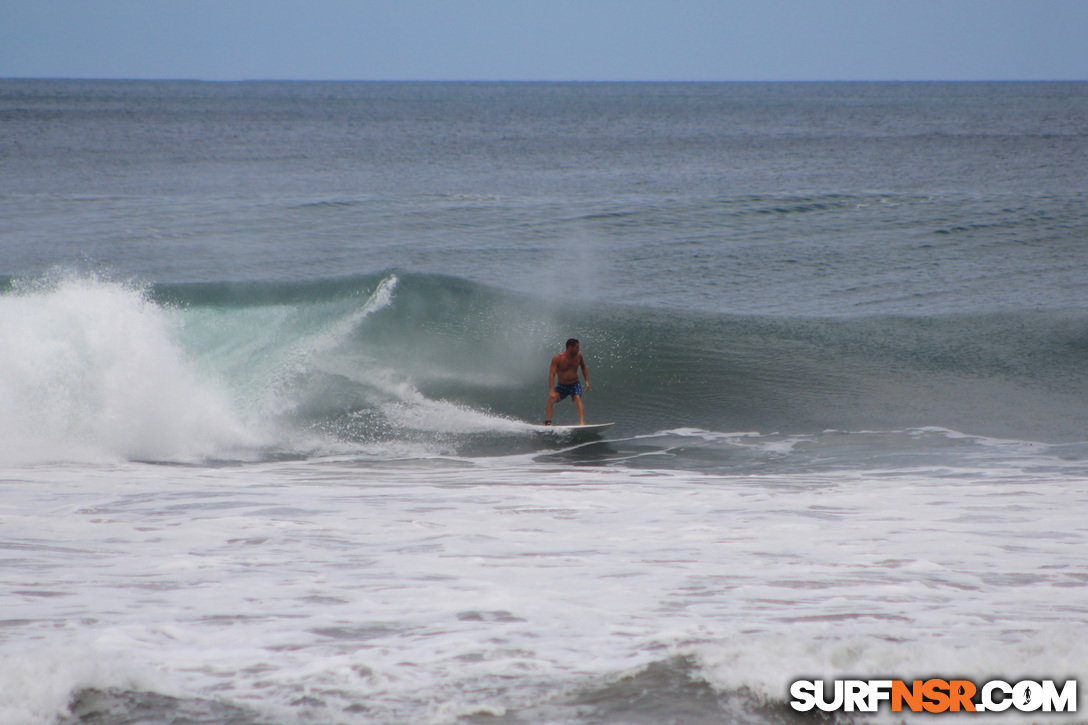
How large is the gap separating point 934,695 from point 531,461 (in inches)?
269

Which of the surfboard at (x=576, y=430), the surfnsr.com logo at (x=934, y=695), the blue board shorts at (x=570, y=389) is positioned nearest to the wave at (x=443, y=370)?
the surfboard at (x=576, y=430)

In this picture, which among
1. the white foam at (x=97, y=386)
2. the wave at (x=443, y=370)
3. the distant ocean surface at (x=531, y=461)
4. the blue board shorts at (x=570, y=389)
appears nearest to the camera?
the distant ocean surface at (x=531, y=461)

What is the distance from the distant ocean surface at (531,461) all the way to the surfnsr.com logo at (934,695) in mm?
78

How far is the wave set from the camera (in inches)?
432

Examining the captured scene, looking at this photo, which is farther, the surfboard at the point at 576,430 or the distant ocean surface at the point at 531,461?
the surfboard at the point at 576,430

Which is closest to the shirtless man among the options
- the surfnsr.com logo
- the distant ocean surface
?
the distant ocean surface

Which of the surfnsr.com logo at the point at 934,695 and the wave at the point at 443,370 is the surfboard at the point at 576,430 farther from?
the surfnsr.com logo at the point at 934,695

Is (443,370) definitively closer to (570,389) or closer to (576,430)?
(570,389)

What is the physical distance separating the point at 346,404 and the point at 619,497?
5.43 meters

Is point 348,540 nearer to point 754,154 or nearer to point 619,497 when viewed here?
point 619,497

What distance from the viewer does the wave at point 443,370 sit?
10984mm

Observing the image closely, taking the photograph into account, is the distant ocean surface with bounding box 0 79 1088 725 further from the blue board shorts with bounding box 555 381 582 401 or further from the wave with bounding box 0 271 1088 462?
the blue board shorts with bounding box 555 381 582 401

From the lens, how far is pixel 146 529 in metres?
6.62

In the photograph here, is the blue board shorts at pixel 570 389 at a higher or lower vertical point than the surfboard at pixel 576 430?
higher
